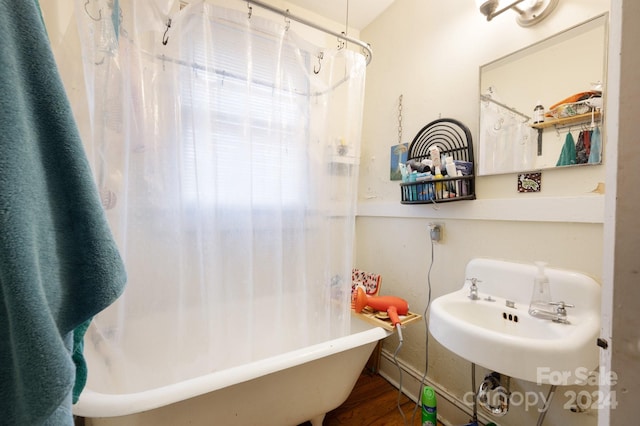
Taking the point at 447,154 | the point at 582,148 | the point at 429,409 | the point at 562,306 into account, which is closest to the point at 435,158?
the point at 447,154

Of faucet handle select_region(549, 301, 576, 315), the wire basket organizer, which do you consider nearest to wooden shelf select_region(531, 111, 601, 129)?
the wire basket organizer

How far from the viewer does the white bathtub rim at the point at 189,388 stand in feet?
2.47

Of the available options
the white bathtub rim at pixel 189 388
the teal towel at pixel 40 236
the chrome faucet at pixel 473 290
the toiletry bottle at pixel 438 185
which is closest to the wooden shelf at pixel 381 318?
the white bathtub rim at pixel 189 388

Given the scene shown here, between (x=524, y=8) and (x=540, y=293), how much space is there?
1182mm

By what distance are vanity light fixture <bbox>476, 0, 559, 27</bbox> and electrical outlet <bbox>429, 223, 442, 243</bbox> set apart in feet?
3.17

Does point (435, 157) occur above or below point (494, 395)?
above

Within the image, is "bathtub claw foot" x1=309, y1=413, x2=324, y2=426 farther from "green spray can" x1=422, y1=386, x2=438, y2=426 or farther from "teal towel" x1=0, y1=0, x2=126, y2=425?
"teal towel" x1=0, y1=0, x2=126, y2=425

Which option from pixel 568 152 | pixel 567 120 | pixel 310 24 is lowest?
pixel 568 152

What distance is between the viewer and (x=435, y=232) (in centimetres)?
146

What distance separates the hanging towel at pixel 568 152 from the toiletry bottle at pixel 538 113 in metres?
0.12

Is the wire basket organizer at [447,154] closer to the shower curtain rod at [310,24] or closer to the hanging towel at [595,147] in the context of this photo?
the hanging towel at [595,147]

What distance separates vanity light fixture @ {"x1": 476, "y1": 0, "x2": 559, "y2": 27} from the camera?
1083mm

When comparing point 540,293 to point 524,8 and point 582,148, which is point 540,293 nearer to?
point 582,148

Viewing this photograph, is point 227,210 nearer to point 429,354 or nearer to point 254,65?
point 254,65
